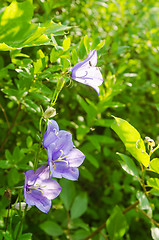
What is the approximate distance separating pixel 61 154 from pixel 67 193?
0.76 meters

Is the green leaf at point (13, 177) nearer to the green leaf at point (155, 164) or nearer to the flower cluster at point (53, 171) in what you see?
the flower cluster at point (53, 171)

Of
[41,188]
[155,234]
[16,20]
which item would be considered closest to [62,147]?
[41,188]

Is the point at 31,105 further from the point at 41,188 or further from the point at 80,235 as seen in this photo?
the point at 80,235

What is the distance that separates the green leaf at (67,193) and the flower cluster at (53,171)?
655 mm

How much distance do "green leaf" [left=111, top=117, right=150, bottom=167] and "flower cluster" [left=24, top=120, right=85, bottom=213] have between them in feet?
0.45

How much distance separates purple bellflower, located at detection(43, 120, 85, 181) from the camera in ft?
2.52

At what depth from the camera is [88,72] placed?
0.90 m

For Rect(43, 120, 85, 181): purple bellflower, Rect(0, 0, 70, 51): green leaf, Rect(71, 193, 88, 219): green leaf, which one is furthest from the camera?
Rect(71, 193, 88, 219): green leaf

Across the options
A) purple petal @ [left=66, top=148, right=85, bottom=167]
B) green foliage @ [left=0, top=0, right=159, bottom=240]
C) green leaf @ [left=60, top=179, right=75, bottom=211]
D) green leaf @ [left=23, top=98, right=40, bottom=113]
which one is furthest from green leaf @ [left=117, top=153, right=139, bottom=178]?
green leaf @ [left=60, top=179, right=75, bottom=211]

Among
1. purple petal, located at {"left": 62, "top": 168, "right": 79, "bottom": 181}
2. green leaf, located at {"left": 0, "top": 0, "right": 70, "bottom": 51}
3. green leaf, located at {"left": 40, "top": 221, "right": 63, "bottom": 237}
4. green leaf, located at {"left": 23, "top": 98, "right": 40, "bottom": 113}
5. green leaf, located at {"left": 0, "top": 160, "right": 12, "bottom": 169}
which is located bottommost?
green leaf, located at {"left": 40, "top": 221, "right": 63, "bottom": 237}

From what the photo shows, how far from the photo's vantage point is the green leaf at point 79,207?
152 centimetres

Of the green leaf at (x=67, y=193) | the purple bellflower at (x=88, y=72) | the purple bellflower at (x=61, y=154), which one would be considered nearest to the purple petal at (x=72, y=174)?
the purple bellflower at (x=61, y=154)

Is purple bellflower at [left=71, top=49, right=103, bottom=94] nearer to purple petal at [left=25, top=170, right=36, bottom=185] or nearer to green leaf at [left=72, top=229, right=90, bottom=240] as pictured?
purple petal at [left=25, top=170, right=36, bottom=185]

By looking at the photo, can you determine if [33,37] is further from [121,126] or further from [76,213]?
[76,213]
